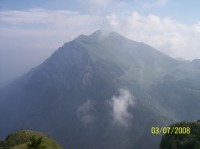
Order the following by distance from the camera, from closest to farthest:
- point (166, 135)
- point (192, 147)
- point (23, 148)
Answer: point (23, 148)
point (192, 147)
point (166, 135)

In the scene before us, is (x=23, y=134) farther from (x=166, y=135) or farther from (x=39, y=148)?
(x=39, y=148)

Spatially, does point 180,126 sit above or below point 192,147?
above

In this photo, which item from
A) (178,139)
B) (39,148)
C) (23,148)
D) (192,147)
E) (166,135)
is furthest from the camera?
(166,135)

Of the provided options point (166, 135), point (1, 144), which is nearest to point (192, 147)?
point (166, 135)

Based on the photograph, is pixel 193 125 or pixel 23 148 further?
pixel 193 125

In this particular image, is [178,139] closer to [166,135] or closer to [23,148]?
[166,135]

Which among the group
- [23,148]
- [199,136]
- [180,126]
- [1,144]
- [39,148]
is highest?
[180,126]

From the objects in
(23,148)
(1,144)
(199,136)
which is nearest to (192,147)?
(199,136)
